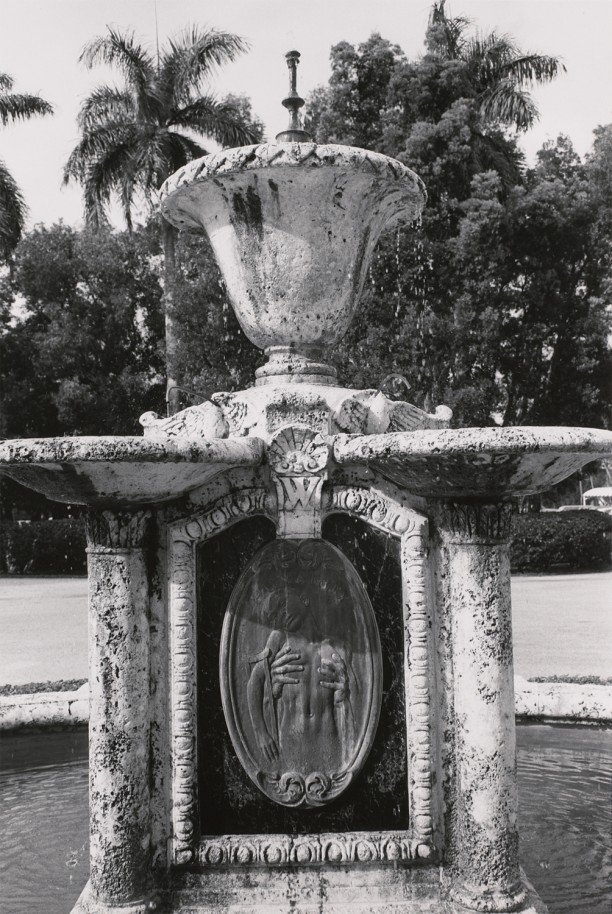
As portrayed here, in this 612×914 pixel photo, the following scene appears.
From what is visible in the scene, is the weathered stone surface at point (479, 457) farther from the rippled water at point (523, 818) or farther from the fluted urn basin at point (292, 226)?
the rippled water at point (523, 818)

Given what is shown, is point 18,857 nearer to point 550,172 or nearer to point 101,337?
point 550,172

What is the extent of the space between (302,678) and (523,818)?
1.60m

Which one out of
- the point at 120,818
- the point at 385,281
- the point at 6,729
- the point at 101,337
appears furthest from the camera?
the point at 101,337

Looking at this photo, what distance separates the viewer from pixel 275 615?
2.59 meters

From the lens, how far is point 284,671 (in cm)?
257

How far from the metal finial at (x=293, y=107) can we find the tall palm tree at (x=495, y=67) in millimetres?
13196

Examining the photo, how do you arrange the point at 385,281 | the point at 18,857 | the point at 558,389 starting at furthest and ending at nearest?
1. the point at 558,389
2. the point at 385,281
3. the point at 18,857

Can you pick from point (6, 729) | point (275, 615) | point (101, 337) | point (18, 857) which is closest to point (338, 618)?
point (275, 615)

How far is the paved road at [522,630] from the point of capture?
704 cm

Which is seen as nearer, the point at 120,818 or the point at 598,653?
the point at 120,818

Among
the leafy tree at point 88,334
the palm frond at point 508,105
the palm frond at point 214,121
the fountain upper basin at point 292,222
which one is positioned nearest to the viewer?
the fountain upper basin at point 292,222

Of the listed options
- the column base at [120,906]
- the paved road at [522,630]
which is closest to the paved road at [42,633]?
the paved road at [522,630]

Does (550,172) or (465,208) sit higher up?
(550,172)

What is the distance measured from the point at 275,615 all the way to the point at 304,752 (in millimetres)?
405
